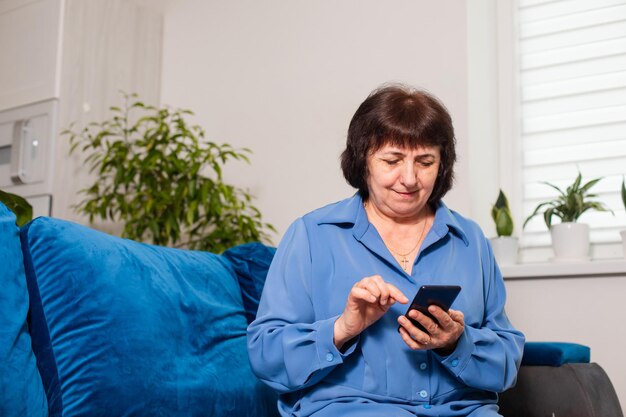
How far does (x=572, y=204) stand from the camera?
2.43 meters

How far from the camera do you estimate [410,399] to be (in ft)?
4.40

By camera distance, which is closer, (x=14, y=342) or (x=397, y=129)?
(x=14, y=342)

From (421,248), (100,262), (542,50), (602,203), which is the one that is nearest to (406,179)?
(421,248)

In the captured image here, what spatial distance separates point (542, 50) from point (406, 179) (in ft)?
5.30

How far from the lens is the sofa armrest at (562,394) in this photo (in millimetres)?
1660

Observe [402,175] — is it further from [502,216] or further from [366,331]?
[502,216]

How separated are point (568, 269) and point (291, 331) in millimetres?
1334

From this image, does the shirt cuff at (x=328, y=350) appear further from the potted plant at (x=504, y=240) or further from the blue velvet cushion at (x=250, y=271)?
the potted plant at (x=504, y=240)

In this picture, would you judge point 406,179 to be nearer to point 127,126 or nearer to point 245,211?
point 245,211

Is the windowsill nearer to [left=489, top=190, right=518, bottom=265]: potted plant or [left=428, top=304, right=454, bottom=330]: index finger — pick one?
[left=489, top=190, right=518, bottom=265]: potted plant

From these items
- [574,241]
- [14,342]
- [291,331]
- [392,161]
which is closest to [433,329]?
[291,331]

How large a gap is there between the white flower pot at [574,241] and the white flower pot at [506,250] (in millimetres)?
163

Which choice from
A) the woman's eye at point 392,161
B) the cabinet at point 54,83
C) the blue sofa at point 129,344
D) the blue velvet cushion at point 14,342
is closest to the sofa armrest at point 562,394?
the blue sofa at point 129,344

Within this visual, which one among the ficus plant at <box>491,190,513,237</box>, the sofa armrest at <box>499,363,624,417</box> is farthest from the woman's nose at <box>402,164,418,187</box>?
the ficus plant at <box>491,190,513,237</box>
